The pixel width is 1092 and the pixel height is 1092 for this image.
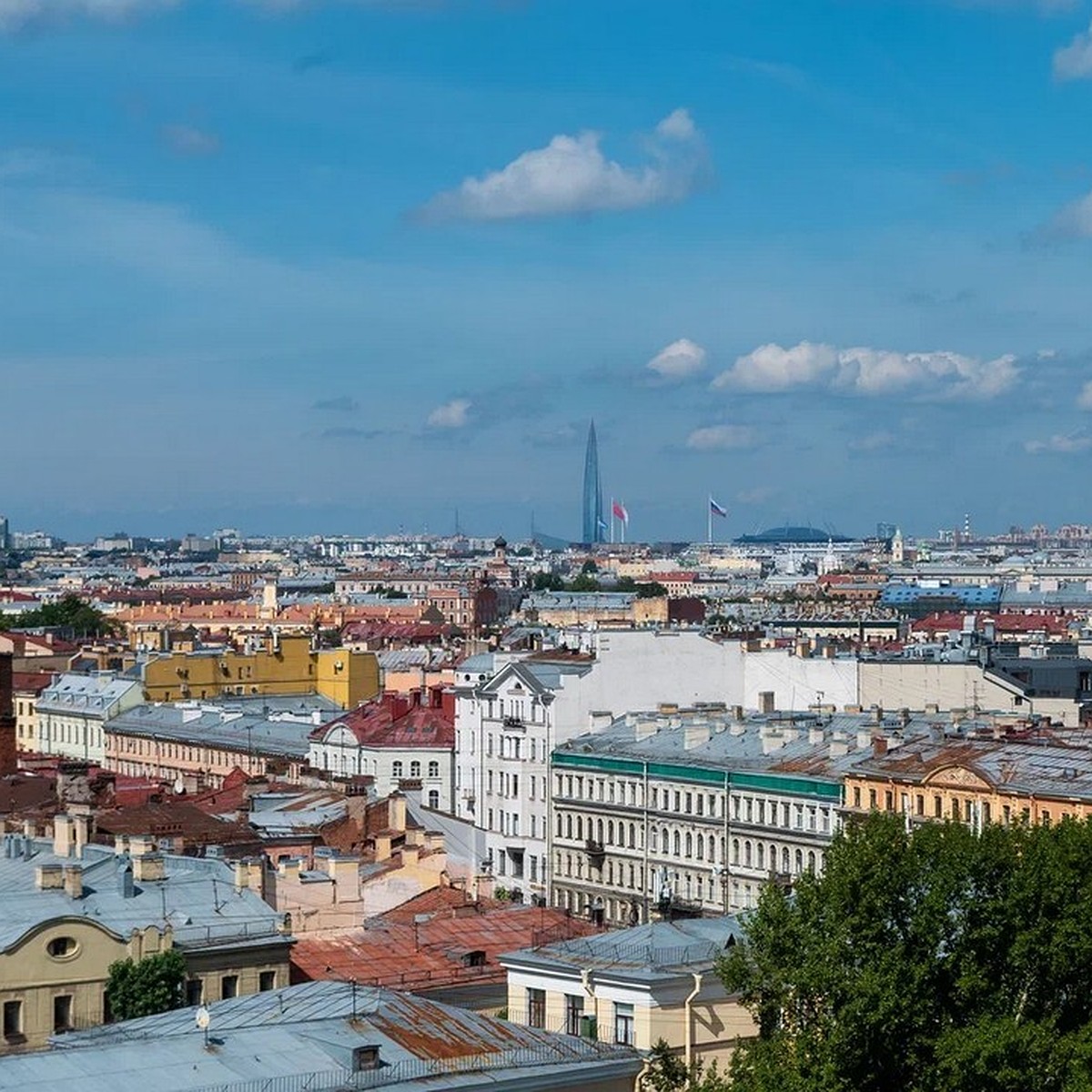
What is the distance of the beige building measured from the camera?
1228 inches

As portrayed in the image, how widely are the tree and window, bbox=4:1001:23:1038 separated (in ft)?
4.05

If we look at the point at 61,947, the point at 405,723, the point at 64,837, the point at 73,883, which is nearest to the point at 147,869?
the point at 73,883

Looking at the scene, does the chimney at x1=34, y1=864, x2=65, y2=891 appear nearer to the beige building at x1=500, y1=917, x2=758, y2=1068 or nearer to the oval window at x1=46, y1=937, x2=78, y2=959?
the oval window at x1=46, y1=937, x2=78, y2=959

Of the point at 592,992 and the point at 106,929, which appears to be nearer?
the point at 592,992

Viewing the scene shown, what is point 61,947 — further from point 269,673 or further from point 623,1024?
point 269,673

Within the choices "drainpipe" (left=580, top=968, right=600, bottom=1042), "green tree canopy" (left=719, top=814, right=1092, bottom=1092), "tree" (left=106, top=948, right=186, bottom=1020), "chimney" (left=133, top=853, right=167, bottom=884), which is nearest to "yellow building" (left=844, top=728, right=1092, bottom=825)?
"chimney" (left=133, top=853, right=167, bottom=884)

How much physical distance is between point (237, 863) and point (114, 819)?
12.4m

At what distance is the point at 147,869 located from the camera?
4178cm

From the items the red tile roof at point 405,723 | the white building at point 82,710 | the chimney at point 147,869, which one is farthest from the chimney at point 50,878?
the white building at point 82,710

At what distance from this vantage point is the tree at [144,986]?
37188mm

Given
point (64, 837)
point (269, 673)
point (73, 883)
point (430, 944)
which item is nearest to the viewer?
point (73, 883)

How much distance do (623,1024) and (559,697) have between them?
155 ft

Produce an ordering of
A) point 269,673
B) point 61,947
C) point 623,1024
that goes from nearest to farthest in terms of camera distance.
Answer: point 623,1024, point 61,947, point 269,673

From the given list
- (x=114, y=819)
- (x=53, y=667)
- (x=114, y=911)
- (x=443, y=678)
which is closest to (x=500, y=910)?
(x=114, y=911)
